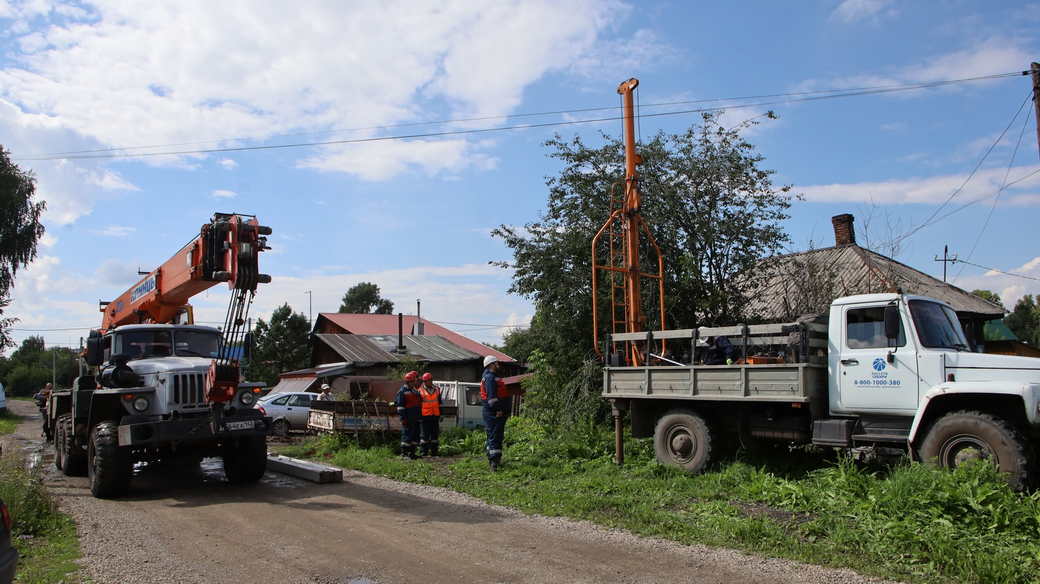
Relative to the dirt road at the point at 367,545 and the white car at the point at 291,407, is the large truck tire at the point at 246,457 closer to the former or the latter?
the dirt road at the point at 367,545

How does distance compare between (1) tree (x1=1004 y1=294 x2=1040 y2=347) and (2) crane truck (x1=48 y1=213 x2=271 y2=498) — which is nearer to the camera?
(2) crane truck (x1=48 y1=213 x2=271 y2=498)

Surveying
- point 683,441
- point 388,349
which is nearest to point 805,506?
point 683,441

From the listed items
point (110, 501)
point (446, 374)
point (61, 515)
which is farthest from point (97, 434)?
point (446, 374)

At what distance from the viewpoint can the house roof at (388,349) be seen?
3250cm

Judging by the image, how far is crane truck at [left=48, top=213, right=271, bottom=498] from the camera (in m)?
9.35

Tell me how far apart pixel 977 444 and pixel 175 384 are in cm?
980

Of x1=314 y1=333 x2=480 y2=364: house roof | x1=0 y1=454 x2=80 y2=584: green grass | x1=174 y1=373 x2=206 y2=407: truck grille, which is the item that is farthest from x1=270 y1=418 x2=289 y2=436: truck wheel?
x1=314 y1=333 x2=480 y2=364: house roof

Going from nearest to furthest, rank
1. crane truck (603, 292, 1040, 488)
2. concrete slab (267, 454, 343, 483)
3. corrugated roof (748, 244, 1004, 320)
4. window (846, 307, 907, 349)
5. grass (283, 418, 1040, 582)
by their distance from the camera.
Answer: grass (283, 418, 1040, 582), crane truck (603, 292, 1040, 488), window (846, 307, 907, 349), concrete slab (267, 454, 343, 483), corrugated roof (748, 244, 1004, 320)

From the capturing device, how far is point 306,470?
11219 millimetres

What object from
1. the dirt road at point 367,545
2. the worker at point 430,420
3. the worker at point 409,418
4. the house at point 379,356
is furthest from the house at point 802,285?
the house at point 379,356

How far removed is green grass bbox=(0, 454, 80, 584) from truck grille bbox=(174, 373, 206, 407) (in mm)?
1865

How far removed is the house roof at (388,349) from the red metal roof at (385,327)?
15.2 ft

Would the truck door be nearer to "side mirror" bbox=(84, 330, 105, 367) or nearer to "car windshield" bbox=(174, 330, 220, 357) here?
"car windshield" bbox=(174, 330, 220, 357)

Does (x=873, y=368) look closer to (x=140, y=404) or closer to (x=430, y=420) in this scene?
(x=430, y=420)
